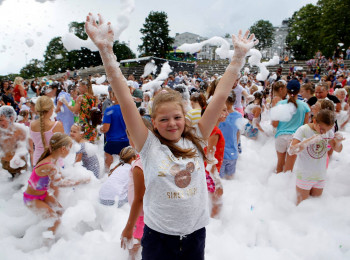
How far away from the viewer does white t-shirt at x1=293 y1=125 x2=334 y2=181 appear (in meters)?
3.08

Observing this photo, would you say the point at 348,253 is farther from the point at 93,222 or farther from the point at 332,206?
the point at 93,222

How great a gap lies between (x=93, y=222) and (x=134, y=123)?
92.0 inches

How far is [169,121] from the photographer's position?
5.10ft

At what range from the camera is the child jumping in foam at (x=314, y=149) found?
2.92m

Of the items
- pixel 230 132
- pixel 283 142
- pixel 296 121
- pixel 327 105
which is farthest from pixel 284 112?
pixel 230 132

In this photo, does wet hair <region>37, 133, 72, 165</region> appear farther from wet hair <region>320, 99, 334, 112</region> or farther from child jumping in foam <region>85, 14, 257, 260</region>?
wet hair <region>320, 99, 334, 112</region>

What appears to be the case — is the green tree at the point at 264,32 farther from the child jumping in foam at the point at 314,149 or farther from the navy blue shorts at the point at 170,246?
the navy blue shorts at the point at 170,246

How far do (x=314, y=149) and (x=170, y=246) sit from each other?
2.30 m

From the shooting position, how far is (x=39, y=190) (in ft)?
9.27

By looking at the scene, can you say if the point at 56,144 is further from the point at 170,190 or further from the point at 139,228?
the point at 170,190

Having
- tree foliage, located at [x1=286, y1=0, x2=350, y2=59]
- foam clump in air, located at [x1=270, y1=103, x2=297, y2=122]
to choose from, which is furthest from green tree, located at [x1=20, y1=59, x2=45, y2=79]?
tree foliage, located at [x1=286, y1=0, x2=350, y2=59]

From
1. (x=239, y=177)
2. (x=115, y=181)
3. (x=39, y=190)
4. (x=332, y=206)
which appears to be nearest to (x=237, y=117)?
(x=239, y=177)

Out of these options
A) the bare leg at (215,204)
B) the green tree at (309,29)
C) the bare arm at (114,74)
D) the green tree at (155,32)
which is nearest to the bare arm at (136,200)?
the bare arm at (114,74)

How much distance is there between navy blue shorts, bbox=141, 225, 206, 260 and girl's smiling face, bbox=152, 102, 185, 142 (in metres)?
0.58
